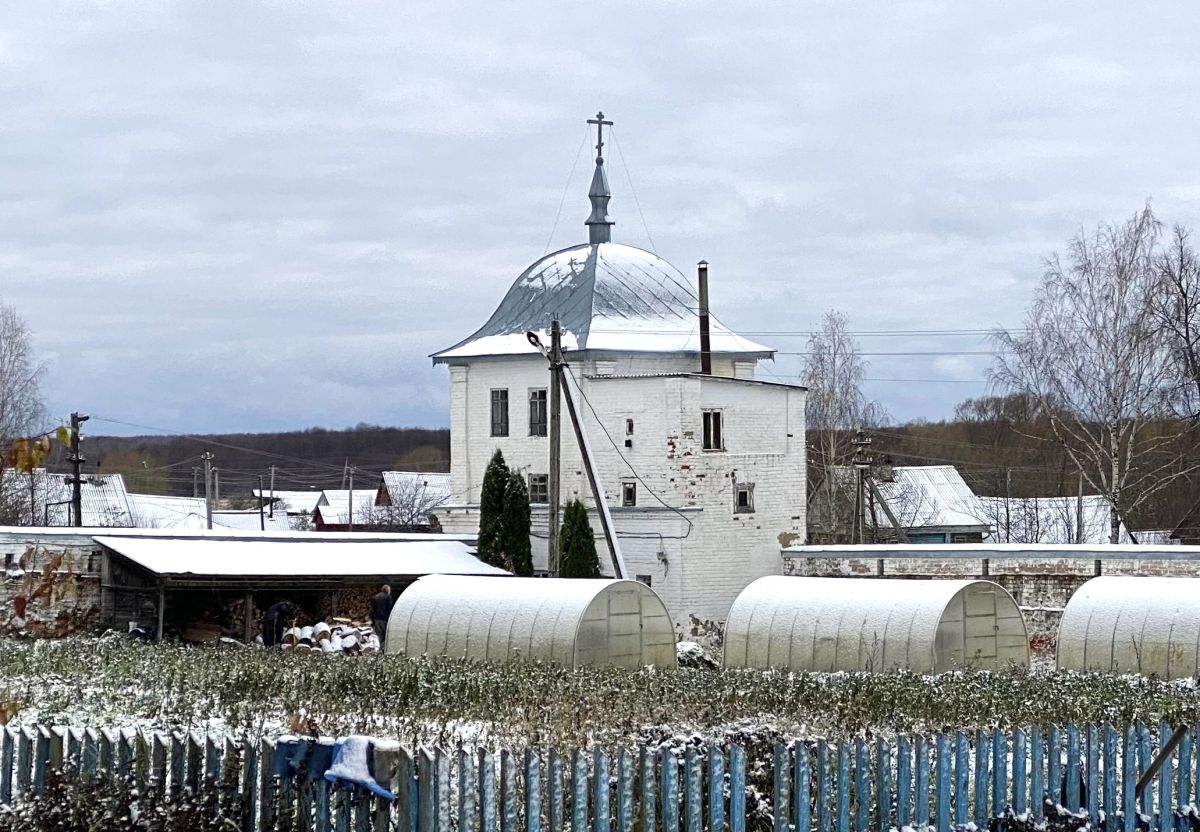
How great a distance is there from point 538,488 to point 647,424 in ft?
10.7

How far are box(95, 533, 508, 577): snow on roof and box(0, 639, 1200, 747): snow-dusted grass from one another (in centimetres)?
1231

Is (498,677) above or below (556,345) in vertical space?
below

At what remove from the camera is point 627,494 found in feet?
116

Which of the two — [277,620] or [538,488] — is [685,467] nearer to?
[538,488]

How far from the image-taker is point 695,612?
112 feet

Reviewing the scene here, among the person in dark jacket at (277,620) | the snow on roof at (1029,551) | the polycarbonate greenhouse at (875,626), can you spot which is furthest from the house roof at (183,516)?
the polycarbonate greenhouse at (875,626)

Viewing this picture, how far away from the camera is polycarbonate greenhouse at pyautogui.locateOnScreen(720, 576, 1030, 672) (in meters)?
21.2

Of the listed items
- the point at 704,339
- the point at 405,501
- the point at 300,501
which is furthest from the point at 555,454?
the point at 300,501

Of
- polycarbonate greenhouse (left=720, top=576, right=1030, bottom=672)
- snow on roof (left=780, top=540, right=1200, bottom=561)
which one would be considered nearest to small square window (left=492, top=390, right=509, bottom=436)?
snow on roof (left=780, top=540, right=1200, bottom=561)

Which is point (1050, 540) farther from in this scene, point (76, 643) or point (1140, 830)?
point (1140, 830)

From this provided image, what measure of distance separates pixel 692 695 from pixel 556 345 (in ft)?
55.5

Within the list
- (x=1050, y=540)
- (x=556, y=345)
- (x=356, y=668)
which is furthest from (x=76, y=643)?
(x=1050, y=540)

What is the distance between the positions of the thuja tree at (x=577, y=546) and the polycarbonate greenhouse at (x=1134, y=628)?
13.2 m

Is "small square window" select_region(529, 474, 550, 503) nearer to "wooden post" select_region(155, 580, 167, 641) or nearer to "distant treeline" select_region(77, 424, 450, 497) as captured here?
"wooden post" select_region(155, 580, 167, 641)
